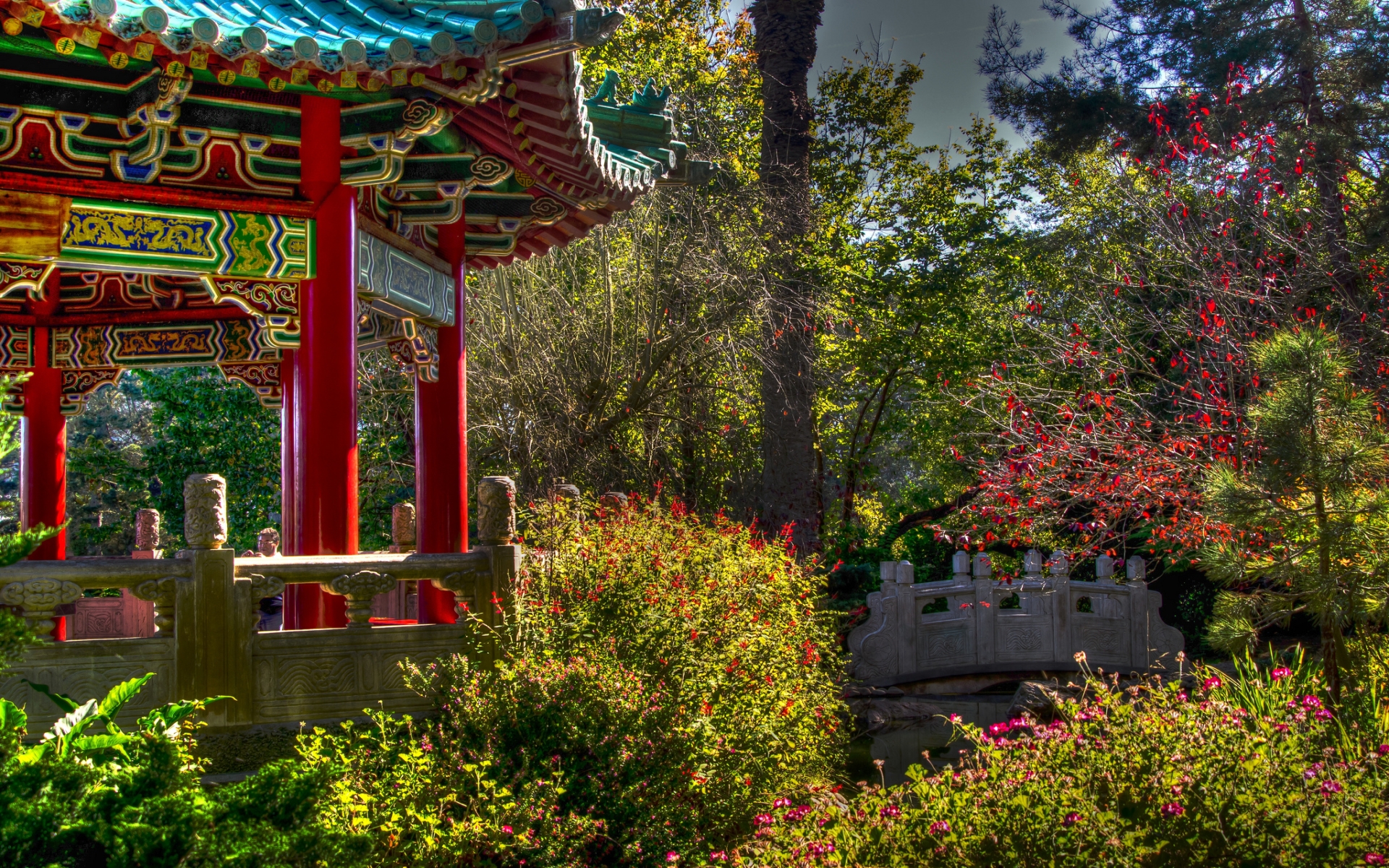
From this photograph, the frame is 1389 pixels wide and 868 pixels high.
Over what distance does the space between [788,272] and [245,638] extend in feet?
27.3

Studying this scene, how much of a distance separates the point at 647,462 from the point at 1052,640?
473 cm

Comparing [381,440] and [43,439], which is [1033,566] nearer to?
[381,440]

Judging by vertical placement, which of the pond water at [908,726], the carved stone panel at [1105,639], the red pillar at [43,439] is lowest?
the pond water at [908,726]

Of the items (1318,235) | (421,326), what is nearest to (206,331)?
(421,326)

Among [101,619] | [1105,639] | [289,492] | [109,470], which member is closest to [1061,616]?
[1105,639]

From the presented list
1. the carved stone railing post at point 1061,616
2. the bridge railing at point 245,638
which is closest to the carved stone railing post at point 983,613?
the carved stone railing post at point 1061,616

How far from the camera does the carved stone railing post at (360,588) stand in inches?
169

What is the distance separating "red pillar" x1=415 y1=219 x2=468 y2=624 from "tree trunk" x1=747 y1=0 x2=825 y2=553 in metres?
4.86

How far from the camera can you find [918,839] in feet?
10.2

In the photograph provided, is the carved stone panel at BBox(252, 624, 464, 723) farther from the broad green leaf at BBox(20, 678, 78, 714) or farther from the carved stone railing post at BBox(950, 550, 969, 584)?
the carved stone railing post at BBox(950, 550, 969, 584)

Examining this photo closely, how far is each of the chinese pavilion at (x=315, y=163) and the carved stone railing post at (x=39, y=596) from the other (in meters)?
0.94

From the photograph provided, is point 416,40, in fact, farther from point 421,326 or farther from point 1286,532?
point 1286,532

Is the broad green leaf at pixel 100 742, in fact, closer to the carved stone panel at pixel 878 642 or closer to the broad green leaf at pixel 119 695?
the broad green leaf at pixel 119 695

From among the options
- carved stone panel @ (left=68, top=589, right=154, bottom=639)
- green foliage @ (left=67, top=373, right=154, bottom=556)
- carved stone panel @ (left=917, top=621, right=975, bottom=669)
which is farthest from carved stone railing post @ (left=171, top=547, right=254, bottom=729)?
carved stone panel @ (left=917, top=621, right=975, bottom=669)
